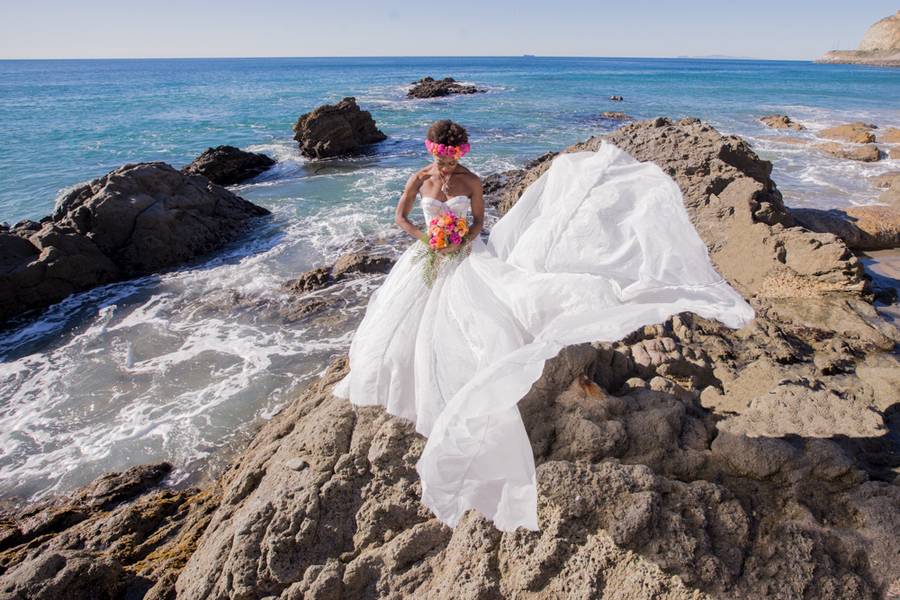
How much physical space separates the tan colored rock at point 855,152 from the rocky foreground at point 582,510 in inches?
687

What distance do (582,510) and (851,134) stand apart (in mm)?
26417

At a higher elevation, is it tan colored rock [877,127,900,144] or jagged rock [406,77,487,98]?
jagged rock [406,77,487,98]

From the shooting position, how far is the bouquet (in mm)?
3584

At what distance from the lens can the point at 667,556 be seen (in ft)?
7.40

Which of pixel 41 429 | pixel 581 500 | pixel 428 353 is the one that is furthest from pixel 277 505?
pixel 41 429

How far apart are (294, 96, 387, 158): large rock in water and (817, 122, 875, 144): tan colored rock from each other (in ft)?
70.8

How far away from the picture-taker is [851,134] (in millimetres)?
21000

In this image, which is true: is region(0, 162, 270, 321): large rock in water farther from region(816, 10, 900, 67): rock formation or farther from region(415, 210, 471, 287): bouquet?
region(816, 10, 900, 67): rock formation

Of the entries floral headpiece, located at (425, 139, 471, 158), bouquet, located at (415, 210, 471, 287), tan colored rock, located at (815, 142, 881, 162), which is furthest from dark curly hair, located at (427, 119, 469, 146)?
tan colored rock, located at (815, 142, 881, 162)

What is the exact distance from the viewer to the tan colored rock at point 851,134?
20141 mm

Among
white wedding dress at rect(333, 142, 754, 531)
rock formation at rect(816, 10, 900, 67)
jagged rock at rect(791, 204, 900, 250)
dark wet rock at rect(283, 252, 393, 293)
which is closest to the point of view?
white wedding dress at rect(333, 142, 754, 531)

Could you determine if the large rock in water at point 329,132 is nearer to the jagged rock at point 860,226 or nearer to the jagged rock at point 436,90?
the jagged rock at point 860,226

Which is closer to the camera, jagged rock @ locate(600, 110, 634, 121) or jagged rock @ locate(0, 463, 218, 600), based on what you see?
jagged rock @ locate(0, 463, 218, 600)

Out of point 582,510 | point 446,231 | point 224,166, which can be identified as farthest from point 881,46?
point 582,510
